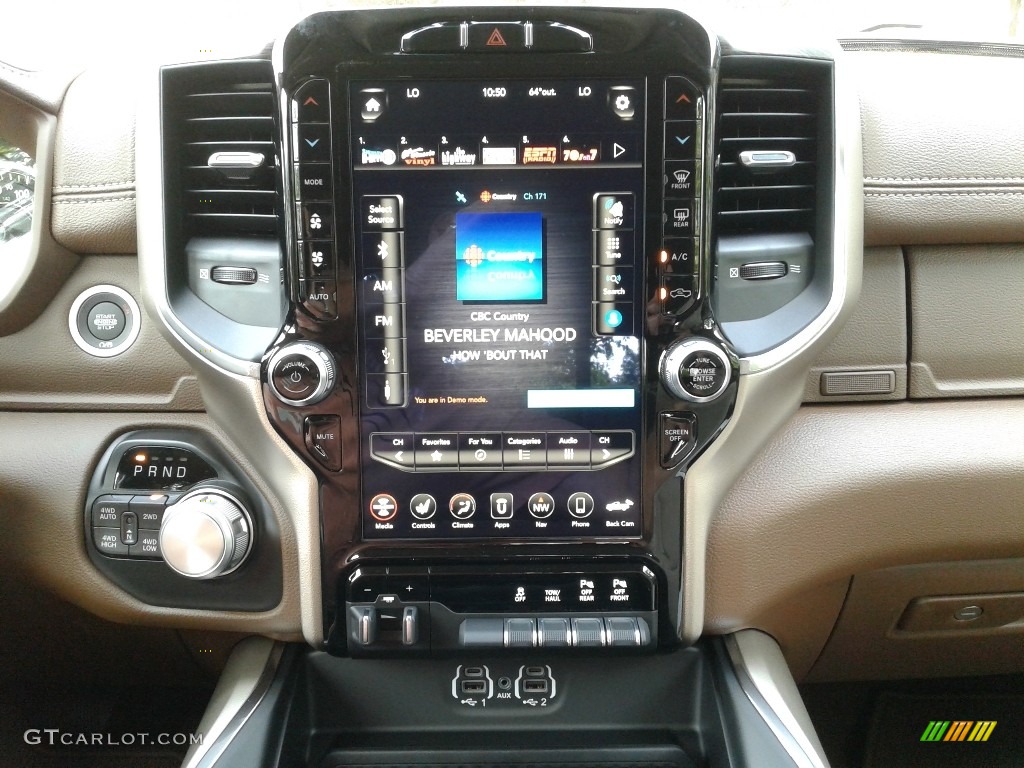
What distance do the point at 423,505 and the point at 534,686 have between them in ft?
1.15

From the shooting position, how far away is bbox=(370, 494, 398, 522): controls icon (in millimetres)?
1116

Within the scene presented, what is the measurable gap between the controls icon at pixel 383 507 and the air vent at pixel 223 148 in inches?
15.2

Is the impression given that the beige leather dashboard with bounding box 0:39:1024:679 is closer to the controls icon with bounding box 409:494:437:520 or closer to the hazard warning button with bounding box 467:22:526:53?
the controls icon with bounding box 409:494:437:520

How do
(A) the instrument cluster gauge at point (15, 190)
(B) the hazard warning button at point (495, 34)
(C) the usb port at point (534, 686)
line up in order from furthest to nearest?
1. (A) the instrument cluster gauge at point (15, 190)
2. (C) the usb port at point (534, 686)
3. (B) the hazard warning button at point (495, 34)

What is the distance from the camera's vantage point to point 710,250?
107 centimetres

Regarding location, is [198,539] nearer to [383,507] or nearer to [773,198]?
[383,507]

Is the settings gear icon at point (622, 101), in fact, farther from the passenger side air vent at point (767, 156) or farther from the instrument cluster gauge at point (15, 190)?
the instrument cluster gauge at point (15, 190)

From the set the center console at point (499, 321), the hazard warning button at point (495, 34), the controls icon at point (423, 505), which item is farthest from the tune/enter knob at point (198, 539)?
the hazard warning button at point (495, 34)

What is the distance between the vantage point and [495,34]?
101cm

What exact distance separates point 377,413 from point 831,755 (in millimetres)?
1465

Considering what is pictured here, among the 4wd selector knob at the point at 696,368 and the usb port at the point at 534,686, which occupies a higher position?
the 4wd selector knob at the point at 696,368

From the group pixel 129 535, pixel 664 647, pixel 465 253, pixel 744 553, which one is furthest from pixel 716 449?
pixel 129 535

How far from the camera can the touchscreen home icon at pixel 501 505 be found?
1110 mm

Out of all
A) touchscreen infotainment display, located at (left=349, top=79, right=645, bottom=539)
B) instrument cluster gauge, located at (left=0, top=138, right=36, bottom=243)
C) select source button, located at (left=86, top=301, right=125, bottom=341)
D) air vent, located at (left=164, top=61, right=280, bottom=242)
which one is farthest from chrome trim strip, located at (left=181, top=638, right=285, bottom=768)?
instrument cluster gauge, located at (left=0, top=138, right=36, bottom=243)
